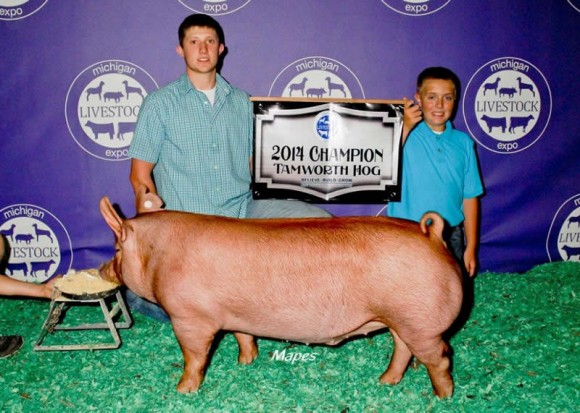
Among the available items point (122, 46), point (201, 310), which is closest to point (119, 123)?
point (122, 46)

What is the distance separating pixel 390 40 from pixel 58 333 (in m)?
3.63

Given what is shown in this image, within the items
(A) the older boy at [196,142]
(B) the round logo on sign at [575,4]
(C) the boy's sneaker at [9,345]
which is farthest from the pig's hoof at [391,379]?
(B) the round logo on sign at [575,4]

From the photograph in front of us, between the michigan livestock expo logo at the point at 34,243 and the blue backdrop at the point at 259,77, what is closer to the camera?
the blue backdrop at the point at 259,77

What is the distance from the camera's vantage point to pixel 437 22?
4.15 m

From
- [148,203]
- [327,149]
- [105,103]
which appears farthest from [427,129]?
[105,103]

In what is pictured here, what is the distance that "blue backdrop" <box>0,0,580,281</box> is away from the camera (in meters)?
3.96

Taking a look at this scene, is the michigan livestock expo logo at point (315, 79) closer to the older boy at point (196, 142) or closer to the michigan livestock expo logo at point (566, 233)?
the older boy at point (196, 142)

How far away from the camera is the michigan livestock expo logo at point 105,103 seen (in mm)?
4020

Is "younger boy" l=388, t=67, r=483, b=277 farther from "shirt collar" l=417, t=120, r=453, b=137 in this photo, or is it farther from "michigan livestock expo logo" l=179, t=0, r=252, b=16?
"michigan livestock expo logo" l=179, t=0, r=252, b=16

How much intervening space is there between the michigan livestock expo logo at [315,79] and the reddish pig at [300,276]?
2.15 meters

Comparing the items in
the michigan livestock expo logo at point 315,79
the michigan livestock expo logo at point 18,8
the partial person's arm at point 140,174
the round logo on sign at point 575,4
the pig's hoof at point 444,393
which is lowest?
the pig's hoof at point 444,393

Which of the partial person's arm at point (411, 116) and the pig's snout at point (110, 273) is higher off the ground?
the partial person's arm at point (411, 116)

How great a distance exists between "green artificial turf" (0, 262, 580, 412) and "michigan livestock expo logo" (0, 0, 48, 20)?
8.18 ft

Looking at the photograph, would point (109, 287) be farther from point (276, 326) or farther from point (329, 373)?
point (329, 373)
